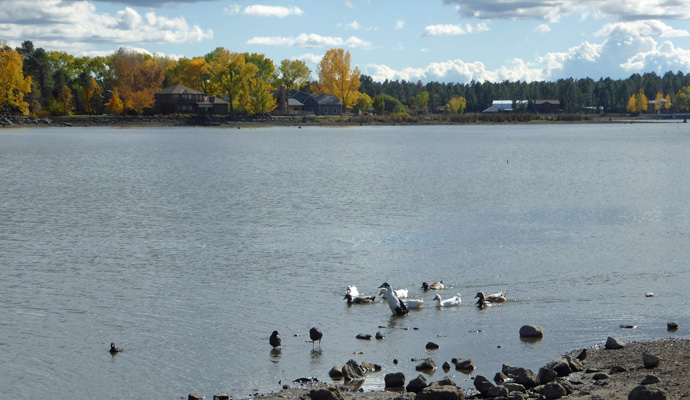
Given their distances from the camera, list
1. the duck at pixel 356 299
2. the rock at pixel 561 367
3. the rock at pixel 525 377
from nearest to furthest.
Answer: the rock at pixel 525 377 < the rock at pixel 561 367 < the duck at pixel 356 299

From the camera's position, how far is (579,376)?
14453 mm

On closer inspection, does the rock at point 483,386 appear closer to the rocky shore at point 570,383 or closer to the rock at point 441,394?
the rocky shore at point 570,383

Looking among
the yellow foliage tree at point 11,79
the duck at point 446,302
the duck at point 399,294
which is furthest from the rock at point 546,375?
the yellow foliage tree at point 11,79

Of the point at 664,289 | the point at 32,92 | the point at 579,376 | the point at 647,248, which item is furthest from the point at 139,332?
the point at 32,92

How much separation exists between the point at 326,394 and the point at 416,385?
1.88 m

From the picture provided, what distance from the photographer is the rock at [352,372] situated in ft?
48.7

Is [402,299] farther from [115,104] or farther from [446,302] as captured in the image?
[115,104]

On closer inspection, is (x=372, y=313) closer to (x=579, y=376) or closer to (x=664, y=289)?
(x=579, y=376)

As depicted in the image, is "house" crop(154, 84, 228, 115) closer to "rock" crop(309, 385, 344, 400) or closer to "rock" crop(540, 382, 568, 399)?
"rock" crop(309, 385, 344, 400)

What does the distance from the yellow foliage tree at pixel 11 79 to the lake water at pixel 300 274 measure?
9291 centimetres

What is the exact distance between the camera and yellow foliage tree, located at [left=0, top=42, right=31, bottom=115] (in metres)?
138

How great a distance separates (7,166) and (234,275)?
5336 centimetres

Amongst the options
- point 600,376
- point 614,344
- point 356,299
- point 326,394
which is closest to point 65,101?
point 356,299

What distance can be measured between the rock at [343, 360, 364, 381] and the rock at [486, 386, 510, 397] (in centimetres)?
293
